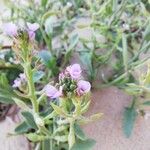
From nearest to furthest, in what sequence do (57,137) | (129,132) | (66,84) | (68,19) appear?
(66,84)
(57,137)
(129,132)
(68,19)

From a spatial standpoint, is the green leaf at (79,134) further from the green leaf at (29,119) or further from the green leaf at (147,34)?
the green leaf at (147,34)

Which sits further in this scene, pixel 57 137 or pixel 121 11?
pixel 121 11

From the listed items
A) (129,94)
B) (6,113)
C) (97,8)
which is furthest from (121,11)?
(6,113)

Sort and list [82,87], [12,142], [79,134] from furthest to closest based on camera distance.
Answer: [12,142] → [79,134] → [82,87]

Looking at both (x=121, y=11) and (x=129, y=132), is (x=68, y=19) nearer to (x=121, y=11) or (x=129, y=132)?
(x=121, y=11)

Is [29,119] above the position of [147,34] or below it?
below

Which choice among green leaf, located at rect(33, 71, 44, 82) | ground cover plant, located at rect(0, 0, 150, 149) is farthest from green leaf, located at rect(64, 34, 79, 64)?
green leaf, located at rect(33, 71, 44, 82)

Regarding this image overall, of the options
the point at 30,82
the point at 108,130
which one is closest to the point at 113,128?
the point at 108,130

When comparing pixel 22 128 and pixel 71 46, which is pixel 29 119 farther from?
pixel 71 46
